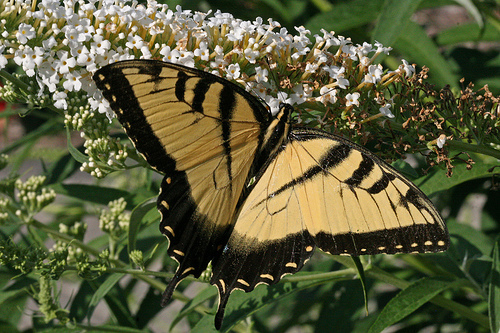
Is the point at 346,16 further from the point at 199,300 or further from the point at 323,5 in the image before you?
the point at 199,300

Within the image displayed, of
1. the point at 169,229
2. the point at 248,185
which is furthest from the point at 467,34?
the point at 169,229

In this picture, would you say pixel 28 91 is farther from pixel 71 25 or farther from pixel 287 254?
pixel 287 254

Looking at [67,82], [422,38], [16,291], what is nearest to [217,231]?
[67,82]

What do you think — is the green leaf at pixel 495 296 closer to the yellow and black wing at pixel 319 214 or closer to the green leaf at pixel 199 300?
the yellow and black wing at pixel 319 214

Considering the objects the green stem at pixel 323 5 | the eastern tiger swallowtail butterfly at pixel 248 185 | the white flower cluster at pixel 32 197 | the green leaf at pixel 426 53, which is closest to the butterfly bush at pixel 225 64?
the eastern tiger swallowtail butterfly at pixel 248 185

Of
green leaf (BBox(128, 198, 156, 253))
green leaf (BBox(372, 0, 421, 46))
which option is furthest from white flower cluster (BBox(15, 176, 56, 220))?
green leaf (BBox(372, 0, 421, 46))

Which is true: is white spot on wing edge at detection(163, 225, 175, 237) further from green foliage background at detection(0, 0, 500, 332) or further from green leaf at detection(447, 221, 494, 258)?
green leaf at detection(447, 221, 494, 258)
